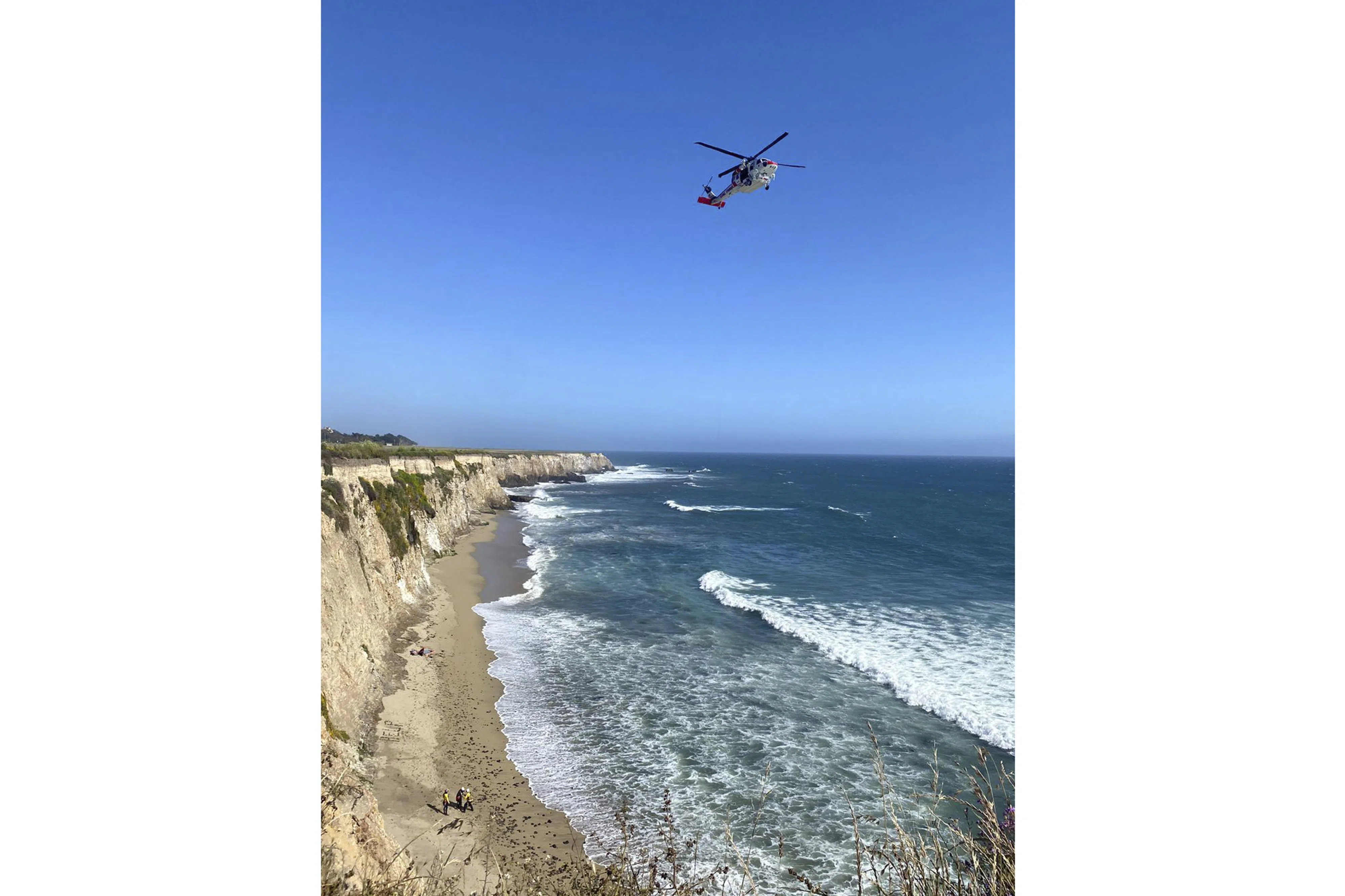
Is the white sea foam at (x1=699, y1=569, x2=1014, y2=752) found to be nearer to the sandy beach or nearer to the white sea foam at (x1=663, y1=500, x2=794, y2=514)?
the sandy beach

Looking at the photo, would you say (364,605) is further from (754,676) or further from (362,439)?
(362,439)

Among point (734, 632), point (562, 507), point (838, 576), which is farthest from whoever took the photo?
point (562, 507)

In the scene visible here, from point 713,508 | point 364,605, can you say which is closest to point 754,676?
point 364,605

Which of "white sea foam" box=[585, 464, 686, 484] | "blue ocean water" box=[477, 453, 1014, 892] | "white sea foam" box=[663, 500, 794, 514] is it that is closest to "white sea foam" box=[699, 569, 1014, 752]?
"blue ocean water" box=[477, 453, 1014, 892]

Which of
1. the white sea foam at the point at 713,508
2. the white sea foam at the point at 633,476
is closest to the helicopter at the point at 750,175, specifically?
the white sea foam at the point at 713,508

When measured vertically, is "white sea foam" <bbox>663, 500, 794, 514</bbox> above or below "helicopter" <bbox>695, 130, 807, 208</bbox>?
below
